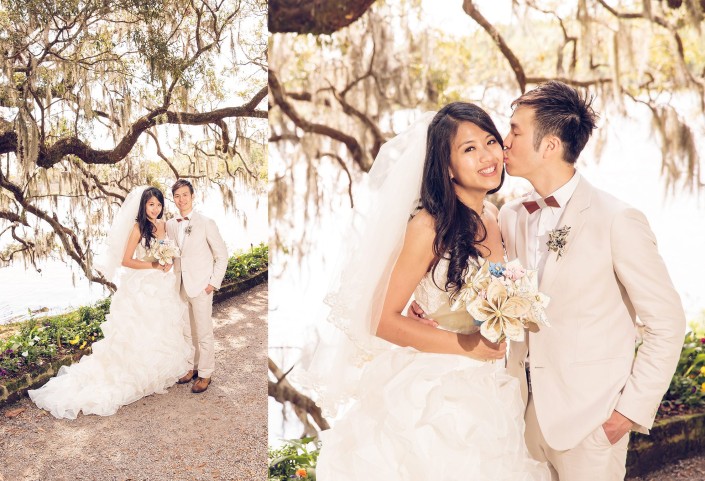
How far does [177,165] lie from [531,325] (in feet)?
6.30

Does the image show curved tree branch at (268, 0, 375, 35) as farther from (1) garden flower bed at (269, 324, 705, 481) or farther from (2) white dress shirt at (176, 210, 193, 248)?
(1) garden flower bed at (269, 324, 705, 481)

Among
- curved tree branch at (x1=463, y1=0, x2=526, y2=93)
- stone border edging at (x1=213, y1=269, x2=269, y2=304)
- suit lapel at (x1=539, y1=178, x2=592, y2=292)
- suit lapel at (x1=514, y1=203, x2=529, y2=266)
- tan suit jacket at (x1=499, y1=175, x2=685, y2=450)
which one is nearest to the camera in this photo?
tan suit jacket at (x1=499, y1=175, x2=685, y2=450)

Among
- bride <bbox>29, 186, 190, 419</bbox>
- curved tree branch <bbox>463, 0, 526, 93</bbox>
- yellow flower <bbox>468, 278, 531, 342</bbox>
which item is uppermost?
curved tree branch <bbox>463, 0, 526, 93</bbox>

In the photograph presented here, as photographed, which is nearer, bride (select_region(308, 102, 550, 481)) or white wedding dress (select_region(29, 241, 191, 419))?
bride (select_region(308, 102, 550, 481))

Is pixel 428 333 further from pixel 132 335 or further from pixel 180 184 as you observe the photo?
pixel 132 335

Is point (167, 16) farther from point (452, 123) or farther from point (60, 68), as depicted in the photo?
point (452, 123)

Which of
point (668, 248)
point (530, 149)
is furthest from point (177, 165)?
point (668, 248)

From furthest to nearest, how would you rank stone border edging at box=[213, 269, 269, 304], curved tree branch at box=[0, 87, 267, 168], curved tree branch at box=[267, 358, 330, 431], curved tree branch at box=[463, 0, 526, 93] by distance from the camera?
1. curved tree branch at box=[267, 358, 330, 431]
2. curved tree branch at box=[463, 0, 526, 93]
3. stone border edging at box=[213, 269, 269, 304]
4. curved tree branch at box=[0, 87, 267, 168]

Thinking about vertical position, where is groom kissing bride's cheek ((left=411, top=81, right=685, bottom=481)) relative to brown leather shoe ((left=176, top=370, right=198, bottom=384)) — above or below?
above

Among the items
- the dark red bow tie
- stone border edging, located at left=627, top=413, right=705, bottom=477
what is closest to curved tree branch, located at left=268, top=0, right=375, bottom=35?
the dark red bow tie

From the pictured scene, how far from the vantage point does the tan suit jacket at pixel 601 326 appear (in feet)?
5.09

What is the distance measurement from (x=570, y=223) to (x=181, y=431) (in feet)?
7.43

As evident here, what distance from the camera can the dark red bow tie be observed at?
176 cm

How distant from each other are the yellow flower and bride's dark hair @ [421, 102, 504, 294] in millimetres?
192
